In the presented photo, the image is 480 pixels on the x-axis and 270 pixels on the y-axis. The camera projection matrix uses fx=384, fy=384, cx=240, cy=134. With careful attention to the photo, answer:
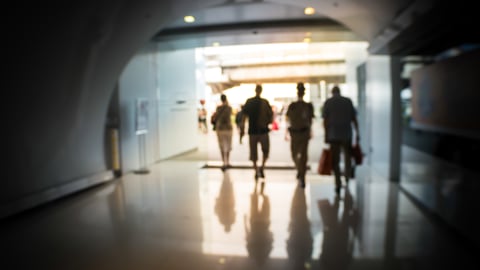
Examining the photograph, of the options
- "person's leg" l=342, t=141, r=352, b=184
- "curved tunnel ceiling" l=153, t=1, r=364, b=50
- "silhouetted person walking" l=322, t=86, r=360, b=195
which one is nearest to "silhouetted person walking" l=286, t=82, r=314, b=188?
"silhouetted person walking" l=322, t=86, r=360, b=195

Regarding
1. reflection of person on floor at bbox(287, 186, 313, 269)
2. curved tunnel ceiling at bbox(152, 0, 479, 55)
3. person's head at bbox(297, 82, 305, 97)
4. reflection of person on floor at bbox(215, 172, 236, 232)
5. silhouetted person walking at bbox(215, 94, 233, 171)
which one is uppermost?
curved tunnel ceiling at bbox(152, 0, 479, 55)

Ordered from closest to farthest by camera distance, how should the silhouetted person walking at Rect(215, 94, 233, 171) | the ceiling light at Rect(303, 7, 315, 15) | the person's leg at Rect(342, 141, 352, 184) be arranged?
the person's leg at Rect(342, 141, 352, 184) < the ceiling light at Rect(303, 7, 315, 15) < the silhouetted person walking at Rect(215, 94, 233, 171)

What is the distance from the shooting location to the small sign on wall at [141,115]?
10.0 metres

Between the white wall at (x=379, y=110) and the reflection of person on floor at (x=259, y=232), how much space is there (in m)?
3.51

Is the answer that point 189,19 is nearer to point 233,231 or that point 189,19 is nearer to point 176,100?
point 176,100

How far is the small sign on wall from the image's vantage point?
1003cm

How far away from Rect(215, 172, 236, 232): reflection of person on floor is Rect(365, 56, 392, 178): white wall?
369 cm

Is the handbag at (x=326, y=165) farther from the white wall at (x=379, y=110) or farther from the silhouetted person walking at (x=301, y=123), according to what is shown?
the white wall at (x=379, y=110)

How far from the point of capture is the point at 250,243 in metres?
4.79

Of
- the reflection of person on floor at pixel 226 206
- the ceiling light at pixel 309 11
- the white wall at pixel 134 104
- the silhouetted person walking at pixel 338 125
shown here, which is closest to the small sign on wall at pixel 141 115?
the white wall at pixel 134 104

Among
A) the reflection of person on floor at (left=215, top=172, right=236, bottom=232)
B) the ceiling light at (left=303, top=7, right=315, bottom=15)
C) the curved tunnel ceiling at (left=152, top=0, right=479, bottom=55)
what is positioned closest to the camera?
the curved tunnel ceiling at (left=152, top=0, right=479, bottom=55)

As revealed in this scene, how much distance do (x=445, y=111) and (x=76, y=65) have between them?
6.40 metres

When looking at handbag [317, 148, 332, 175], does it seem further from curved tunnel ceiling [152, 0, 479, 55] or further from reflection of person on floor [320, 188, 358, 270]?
curved tunnel ceiling [152, 0, 479, 55]

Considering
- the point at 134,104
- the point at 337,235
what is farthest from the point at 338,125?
the point at 134,104
